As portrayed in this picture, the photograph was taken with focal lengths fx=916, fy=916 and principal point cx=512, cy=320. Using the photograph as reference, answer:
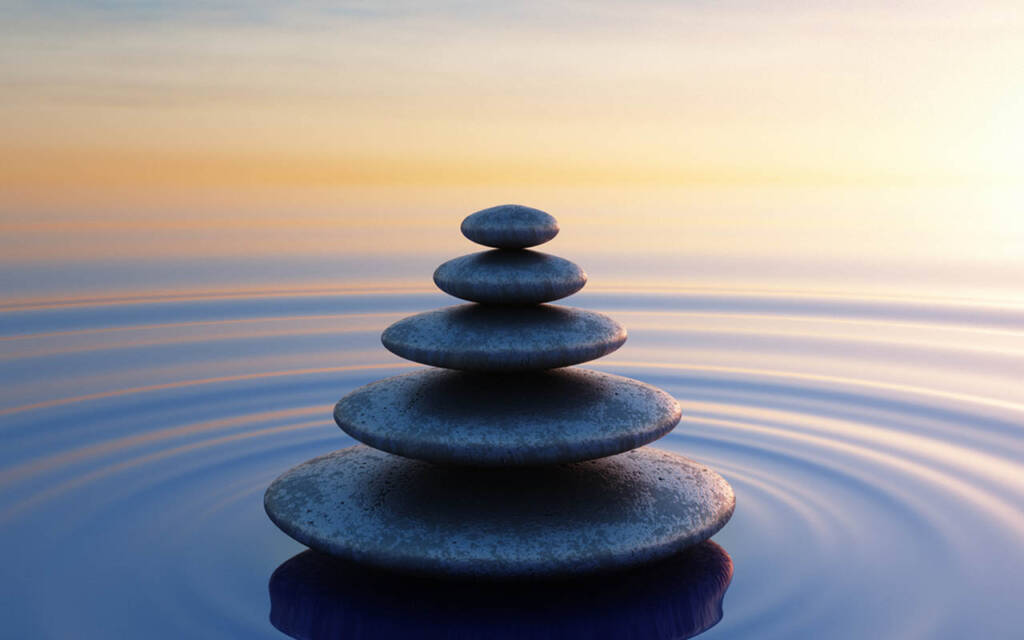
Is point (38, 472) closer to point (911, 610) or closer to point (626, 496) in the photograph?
point (626, 496)

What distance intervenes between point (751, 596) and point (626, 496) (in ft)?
4.68

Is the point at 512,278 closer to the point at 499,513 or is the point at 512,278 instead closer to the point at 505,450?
the point at 505,450

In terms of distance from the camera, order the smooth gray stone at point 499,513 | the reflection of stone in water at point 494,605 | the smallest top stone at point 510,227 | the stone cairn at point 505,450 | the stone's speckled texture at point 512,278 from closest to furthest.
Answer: the reflection of stone in water at point 494,605, the smooth gray stone at point 499,513, the stone cairn at point 505,450, the stone's speckled texture at point 512,278, the smallest top stone at point 510,227

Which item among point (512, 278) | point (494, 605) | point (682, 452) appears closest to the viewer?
point (494, 605)

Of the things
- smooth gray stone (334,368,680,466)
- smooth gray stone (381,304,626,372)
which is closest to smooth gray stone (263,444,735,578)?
smooth gray stone (334,368,680,466)

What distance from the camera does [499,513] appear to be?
833 cm

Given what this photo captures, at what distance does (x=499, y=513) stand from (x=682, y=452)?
464cm

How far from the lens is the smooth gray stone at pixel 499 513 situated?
7.72 meters

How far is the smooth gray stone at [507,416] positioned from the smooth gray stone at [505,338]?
1.50 ft

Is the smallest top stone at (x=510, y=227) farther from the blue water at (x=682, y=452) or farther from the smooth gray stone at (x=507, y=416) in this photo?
the blue water at (x=682, y=452)

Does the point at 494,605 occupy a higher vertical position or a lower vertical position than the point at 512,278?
lower

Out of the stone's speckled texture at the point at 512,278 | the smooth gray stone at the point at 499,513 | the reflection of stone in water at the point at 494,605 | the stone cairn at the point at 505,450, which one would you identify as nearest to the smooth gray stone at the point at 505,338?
the stone cairn at the point at 505,450

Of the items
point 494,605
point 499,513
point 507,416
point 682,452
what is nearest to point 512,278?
point 507,416

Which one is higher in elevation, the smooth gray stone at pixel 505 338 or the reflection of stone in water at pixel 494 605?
the smooth gray stone at pixel 505 338
